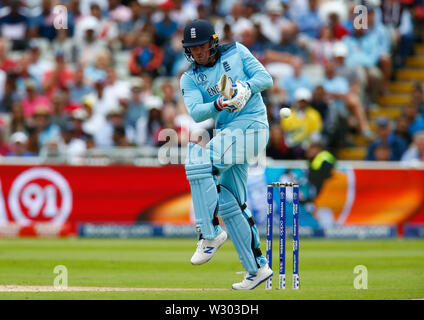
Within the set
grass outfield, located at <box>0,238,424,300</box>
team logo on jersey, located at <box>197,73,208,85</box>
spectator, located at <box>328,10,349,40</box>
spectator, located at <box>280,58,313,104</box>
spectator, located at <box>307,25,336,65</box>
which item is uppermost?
spectator, located at <box>328,10,349,40</box>

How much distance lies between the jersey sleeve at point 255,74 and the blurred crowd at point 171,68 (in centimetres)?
793

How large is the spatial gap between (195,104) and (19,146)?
9108 mm

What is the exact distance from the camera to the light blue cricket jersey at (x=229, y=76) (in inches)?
319

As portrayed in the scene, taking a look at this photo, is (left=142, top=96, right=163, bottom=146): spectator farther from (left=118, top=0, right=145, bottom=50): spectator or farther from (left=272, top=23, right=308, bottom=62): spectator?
(left=272, top=23, right=308, bottom=62): spectator

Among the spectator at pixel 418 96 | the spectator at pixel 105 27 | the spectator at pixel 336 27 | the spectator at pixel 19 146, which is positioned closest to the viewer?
the spectator at pixel 19 146

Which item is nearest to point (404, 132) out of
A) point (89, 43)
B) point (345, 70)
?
point (345, 70)

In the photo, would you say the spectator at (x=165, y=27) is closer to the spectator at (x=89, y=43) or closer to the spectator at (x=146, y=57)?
the spectator at (x=146, y=57)

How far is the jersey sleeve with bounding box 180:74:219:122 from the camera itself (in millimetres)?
7859

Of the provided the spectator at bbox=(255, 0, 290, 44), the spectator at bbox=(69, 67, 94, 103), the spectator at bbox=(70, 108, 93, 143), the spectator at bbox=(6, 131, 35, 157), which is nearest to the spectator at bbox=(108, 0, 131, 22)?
the spectator at bbox=(69, 67, 94, 103)

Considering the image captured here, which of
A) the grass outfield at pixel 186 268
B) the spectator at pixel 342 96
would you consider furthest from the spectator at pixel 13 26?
the spectator at pixel 342 96

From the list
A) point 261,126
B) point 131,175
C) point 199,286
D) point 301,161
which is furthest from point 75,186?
point 261,126

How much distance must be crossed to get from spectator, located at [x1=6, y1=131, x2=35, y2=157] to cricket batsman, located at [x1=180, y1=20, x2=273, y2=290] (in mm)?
8840
